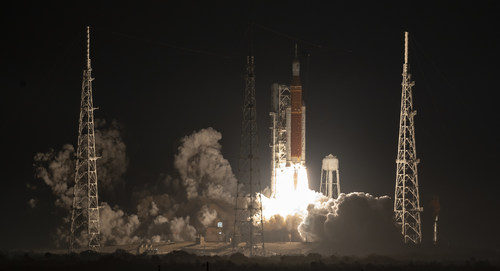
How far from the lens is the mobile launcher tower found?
109250mm

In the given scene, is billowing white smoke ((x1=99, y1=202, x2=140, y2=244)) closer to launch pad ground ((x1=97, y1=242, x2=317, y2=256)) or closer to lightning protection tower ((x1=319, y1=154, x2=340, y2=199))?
launch pad ground ((x1=97, y1=242, x2=317, y2=256))

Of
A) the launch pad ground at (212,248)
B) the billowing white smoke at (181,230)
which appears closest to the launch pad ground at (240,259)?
the launch pad ground at (212,248)

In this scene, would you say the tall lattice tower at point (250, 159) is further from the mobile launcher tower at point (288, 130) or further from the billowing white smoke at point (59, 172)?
the billowing white smoke at point (59, 172)

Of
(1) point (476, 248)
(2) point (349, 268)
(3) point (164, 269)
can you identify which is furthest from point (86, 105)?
(1) point (476, 248)

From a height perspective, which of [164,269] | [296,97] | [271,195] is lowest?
[164,269]

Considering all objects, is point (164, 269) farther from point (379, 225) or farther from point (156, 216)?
point (156, 216)

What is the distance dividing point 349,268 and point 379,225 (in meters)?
13.3

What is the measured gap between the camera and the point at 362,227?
10056cm

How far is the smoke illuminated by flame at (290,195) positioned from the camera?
110125 mm

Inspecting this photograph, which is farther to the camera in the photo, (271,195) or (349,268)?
(271,195)

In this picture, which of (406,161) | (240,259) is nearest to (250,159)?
(240,259)

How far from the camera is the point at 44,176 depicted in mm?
114688

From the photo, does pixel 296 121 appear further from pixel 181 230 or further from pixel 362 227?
pixel 181 230

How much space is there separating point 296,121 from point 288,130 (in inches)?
55.0
